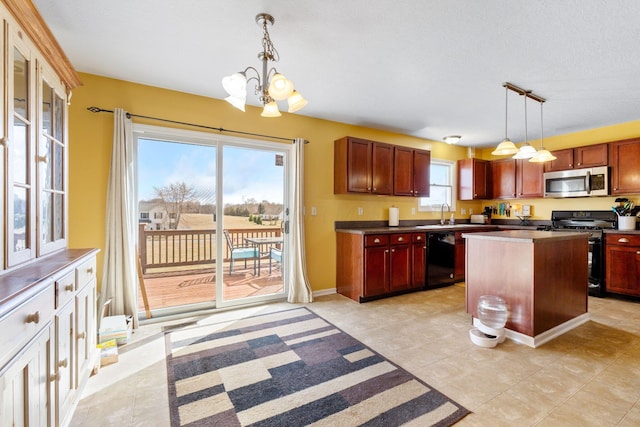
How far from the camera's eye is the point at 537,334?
261 centimetres

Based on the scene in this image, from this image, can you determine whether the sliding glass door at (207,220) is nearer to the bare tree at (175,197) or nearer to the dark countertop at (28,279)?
the bare tree at (175,197)

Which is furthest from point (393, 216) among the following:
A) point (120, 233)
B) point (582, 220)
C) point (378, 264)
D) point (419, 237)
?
point (120, 233)

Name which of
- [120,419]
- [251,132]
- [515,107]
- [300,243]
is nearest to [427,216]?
[515,107]

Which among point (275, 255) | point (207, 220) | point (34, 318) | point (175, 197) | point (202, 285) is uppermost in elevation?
point (175, 197)

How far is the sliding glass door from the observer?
3.22 meters

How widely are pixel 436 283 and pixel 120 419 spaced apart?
4.04 meters

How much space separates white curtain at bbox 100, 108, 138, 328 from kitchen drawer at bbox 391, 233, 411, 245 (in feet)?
10.1

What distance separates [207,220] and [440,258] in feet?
11.2

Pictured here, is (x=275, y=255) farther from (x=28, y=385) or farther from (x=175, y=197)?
(x=28, y=385)

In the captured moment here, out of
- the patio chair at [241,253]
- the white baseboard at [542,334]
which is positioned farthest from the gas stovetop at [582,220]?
the patio chair at [241,253]

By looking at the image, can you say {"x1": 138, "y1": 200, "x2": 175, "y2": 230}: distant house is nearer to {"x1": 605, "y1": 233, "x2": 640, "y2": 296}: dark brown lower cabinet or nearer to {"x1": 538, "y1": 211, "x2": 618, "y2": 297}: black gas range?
{"x1": 538, "y1": 211, "x2": 618, "y2": 297}: black gas range

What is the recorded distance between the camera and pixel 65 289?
1.57m

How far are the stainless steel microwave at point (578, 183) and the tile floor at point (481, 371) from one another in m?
1.79

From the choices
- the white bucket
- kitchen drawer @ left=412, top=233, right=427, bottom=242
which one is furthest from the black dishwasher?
the white bucket
